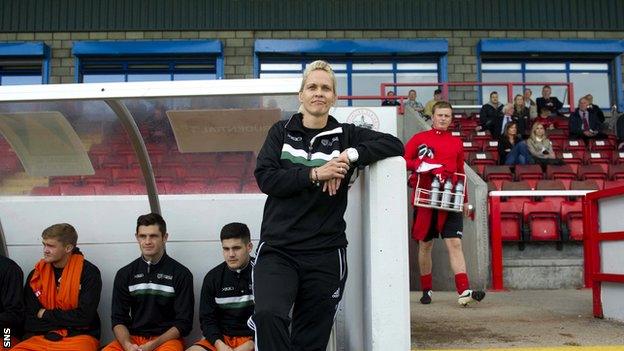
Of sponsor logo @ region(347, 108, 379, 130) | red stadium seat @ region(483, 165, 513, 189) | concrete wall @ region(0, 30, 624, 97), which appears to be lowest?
red stadium seat @ region(483, 165, 513, 189)

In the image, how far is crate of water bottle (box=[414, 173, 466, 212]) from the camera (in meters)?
6.12

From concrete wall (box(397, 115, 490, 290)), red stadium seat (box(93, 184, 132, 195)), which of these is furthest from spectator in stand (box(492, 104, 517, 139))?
red stadium seat (box(93, 184, 132, 195))

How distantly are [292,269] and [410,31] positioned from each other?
18328 millimetres

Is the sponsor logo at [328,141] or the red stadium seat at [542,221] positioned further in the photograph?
the red stadium seat at [542,221]

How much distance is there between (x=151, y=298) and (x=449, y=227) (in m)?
3.05

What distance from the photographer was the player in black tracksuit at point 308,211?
3055 millimetres

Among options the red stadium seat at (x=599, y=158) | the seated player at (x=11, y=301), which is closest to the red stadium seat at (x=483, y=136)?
the red stadium seat at (x=599, y=158)

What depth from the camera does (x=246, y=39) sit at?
20.3 meters

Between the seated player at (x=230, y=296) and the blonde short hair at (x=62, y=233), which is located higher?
the blonde short hair at (x=62, y=233)

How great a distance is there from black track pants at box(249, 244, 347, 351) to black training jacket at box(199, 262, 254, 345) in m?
1.19

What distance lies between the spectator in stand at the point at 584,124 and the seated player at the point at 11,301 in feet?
45.9

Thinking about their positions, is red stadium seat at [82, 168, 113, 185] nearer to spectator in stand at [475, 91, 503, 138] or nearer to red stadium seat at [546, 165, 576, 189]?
red stadium seat at [546, 165, 576, 189]

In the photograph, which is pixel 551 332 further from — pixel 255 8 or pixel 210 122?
pixel 255 8

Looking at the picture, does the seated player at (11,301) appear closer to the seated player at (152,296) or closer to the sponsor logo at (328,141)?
the seated player at (152,296)
